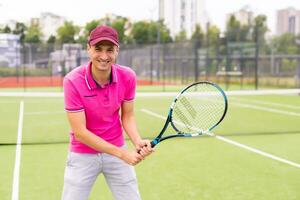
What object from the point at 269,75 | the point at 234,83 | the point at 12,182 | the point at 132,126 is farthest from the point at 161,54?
the point at 132,126

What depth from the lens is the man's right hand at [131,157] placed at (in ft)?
11.3

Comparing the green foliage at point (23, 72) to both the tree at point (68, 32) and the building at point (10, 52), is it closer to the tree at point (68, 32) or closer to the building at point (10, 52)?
the building at point (10, 52)

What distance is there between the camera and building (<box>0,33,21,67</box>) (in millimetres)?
26627

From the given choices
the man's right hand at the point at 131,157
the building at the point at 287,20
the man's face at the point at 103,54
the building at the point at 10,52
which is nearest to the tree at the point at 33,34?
the building at the point at 287,20

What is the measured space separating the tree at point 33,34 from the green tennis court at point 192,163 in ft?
184

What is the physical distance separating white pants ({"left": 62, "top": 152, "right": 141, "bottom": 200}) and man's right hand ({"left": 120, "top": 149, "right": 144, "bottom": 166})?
249 millimetres

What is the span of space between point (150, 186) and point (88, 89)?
10.2 ft

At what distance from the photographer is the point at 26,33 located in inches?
2756

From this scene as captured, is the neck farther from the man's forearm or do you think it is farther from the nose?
the man's forearm

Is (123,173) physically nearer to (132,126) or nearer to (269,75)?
(132,126)

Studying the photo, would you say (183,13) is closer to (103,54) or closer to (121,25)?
(121,25)

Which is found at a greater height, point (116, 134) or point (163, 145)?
point (116, 134)

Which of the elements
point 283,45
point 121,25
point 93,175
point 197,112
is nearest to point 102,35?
point 93,175

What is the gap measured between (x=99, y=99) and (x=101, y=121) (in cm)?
19
